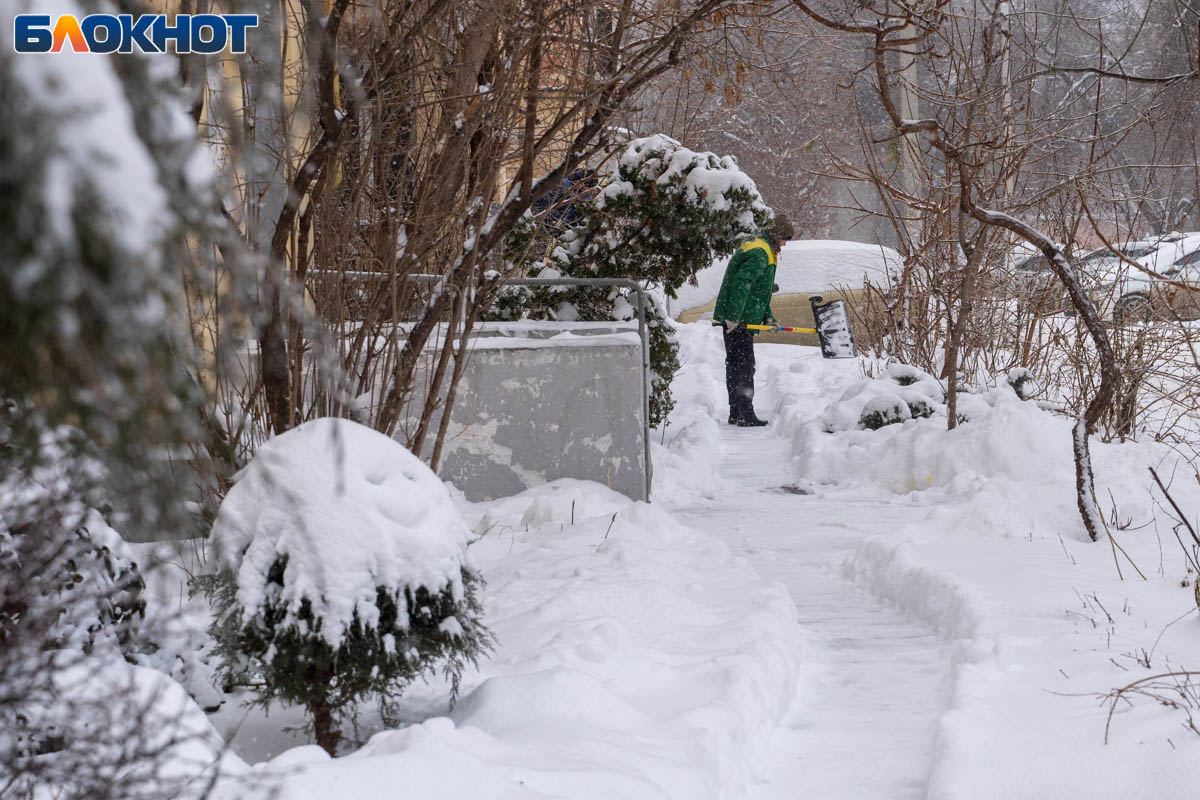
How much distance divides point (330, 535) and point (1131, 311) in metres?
7.09

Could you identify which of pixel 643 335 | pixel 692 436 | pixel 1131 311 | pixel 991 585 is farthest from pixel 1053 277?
pixel 991 585

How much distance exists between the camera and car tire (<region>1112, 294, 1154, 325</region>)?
804 centimetres

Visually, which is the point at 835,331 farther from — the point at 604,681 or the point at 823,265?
the point at 604,681

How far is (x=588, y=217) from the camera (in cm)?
823

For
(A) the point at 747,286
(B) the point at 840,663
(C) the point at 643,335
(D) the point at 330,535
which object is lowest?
(B) the point at 840,663

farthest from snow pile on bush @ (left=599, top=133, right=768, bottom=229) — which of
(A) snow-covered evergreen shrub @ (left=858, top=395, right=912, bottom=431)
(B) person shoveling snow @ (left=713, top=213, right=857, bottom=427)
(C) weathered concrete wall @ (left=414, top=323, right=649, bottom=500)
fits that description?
(B) person shoveling snow @ (left=713, top=213, right=857, bottom=427)

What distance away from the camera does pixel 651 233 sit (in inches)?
322

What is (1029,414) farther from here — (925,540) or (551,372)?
(551,372)

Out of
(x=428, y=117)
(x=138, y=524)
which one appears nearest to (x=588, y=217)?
(x=428, y=117)

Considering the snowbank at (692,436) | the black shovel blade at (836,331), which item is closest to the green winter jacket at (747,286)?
the snowbank at (692,436)

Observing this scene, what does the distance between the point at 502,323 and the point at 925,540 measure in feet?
9.01

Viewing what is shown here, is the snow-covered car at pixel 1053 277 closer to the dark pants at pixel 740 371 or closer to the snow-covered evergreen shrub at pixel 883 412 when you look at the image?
the snow-covered evergreen shrub at pixel 883 412

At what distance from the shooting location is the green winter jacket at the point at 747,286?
10.9 m

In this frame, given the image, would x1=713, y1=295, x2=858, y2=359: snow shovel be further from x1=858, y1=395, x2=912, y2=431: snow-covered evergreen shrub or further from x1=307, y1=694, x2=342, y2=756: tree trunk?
x1=307, y1=694, x2=342, y2=756: tree trunk
